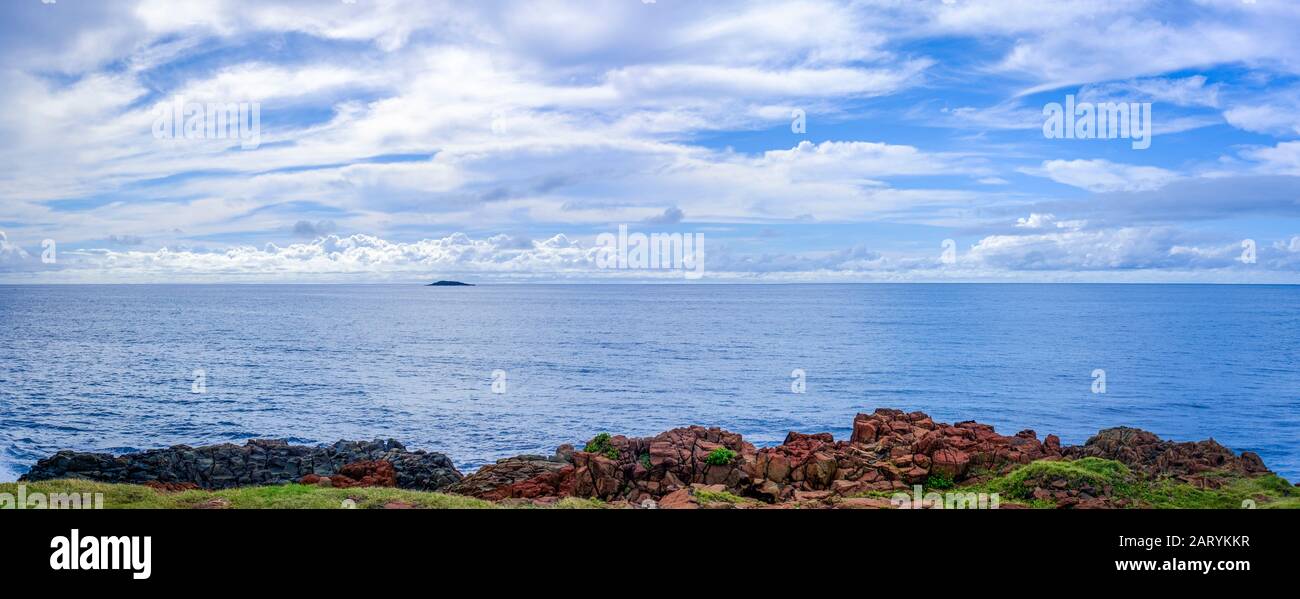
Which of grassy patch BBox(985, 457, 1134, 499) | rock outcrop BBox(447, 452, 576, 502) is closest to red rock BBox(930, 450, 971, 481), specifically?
grassy patch BBox(985, 457, 1134, 499)

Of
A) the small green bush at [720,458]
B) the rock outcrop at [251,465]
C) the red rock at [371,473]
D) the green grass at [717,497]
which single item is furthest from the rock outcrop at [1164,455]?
the rock outcrop at [251,465]

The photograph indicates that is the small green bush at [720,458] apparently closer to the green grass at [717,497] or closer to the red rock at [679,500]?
the green grass at [717,497]

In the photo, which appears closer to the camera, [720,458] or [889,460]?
[720,458]

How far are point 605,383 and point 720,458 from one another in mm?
45080

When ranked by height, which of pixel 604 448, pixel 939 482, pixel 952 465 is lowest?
pixel 939 482

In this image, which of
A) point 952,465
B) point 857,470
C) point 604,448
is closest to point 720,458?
point 604,448

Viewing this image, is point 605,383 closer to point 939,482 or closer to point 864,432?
point 864,432

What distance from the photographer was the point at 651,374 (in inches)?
2965

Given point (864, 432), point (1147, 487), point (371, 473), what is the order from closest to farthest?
1. point (1147, 487)
2. point (864, 432)
3. point (371, 473)

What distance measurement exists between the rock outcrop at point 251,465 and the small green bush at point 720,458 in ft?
41.0

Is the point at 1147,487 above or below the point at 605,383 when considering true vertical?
above

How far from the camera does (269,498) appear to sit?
18906mm

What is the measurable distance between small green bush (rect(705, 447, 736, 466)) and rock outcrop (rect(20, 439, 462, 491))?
1251 centimetres

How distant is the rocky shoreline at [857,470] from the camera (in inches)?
851
